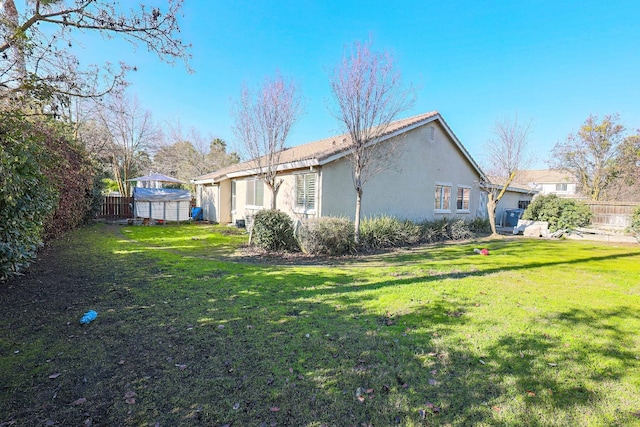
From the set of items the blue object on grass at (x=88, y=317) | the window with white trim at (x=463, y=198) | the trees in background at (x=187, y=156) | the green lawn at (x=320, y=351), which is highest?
the trees in background at (x=187, y=156)

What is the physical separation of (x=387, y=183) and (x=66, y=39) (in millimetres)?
11024

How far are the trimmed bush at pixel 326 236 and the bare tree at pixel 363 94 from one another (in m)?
0.86

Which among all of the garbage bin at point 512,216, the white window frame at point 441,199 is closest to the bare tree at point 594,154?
the garbage bin at point 512,216

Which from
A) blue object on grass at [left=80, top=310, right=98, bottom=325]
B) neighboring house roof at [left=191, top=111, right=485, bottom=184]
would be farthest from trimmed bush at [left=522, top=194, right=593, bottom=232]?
blue object on grass at [left=80, top=310, right=98, bottom=325]

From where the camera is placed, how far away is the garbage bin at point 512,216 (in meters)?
19.8

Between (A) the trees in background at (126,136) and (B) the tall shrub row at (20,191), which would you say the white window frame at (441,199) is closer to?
(B) the tall shrub row at (20,191)

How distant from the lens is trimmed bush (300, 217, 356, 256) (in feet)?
28.8

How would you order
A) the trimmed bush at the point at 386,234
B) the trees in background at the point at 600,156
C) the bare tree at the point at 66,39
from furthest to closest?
the trees in background at the point at 600,156
the trimmed bush at the point at 386,234
the bare tree at the point at 66,39

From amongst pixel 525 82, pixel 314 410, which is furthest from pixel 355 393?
pixel 525 82

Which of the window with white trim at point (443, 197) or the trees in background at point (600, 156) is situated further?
the trees in background at point (600, 156)

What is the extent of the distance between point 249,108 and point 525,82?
12937 millimetres

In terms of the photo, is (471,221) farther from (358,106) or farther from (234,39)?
(234,39)

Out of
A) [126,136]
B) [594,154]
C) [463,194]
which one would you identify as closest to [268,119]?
[463,194]

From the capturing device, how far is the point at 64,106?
4.93m
